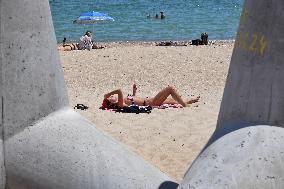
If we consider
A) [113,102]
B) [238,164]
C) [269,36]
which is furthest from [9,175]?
[113,102]

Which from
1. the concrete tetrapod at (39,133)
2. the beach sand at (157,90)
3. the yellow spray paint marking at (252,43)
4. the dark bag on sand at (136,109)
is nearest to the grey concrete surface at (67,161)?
the concrete tetrapod at (39,133)

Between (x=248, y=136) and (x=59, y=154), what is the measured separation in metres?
1.04

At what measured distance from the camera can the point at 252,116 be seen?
11.3 ft

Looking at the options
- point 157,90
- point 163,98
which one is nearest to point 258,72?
point 163,98

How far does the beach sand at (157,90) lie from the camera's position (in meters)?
7.16

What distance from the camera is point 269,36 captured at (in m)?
3.42

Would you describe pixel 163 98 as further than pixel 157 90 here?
No

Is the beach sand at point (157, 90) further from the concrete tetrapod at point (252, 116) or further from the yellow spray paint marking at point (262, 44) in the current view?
the yellow spray paint marking at point (262, 44)

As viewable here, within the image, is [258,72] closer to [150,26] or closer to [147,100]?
[147,100]

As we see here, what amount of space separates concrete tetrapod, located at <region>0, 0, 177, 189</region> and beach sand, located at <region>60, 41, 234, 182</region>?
2.48 metres

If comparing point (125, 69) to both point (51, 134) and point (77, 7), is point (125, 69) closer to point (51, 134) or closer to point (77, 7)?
point (51, 134)

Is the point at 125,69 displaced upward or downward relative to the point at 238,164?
downward

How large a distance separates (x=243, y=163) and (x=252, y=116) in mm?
325

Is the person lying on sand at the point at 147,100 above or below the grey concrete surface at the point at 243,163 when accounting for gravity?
below
